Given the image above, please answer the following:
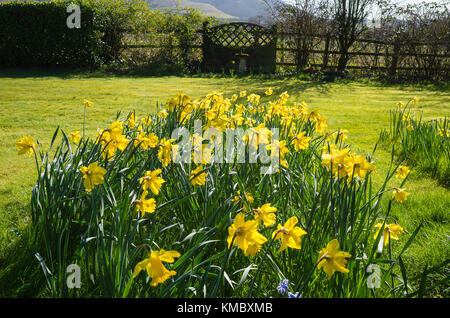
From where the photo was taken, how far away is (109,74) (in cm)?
1051

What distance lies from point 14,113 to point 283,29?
9092mm

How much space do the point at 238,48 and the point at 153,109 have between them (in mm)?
6956

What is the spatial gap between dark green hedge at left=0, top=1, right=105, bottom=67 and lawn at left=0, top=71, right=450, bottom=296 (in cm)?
115

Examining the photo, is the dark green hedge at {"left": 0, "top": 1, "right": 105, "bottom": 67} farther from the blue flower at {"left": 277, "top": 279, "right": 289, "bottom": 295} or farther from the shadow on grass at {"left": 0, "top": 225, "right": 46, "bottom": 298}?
the blue flower at {"left": 277, "top": 279, "right": 289, "bottom": 295}

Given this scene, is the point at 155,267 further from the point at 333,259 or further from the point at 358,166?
the point at 358,166

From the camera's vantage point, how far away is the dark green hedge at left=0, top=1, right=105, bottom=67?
1038 cm

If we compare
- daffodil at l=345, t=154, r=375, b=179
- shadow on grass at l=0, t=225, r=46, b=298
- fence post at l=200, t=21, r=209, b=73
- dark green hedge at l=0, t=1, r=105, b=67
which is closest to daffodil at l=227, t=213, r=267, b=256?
daffodil at l=345, t=154, r=375, b=179

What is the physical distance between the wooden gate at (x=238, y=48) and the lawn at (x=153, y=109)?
1647 mm

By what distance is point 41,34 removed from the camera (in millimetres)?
10484

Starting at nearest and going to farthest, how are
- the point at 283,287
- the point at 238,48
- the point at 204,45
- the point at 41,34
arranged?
the point at 283,287
the point at 41,34
the point at 204,45
the point at 238,48

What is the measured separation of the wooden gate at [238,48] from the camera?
1200cm

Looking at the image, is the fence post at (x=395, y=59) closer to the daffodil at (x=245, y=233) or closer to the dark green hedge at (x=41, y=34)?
the dark green hedge at (x=41, y=34)

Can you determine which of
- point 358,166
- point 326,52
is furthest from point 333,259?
point 326,52
